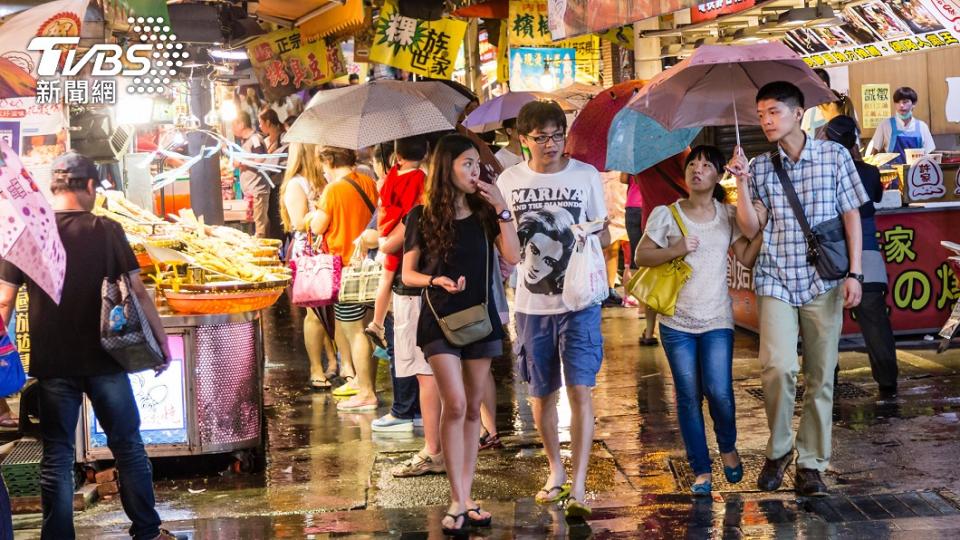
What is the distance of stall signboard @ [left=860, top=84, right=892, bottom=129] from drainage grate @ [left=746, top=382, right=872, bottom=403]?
34.6 ft

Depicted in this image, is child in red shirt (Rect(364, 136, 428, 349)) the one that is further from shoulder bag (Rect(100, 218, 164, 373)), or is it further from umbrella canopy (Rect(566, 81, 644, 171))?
shoulder bag (Rect(100, 218, 164, 373))

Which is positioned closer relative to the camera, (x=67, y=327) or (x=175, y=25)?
(x=67, y=327)

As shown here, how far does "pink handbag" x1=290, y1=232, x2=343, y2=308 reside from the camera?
10609mm

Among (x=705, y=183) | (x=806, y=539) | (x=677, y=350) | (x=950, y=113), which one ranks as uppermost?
(x=950, y=113)

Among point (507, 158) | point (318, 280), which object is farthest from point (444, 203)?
point (318, 280)

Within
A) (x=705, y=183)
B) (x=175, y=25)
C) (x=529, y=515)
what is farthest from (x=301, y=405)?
(x=175, y=25)

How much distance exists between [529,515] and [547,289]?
48.0 inches

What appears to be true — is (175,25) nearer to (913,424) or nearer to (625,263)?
(625,263)

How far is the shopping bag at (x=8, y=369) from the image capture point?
5477 mm

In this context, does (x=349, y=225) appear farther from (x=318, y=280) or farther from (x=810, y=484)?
(x=810, y=484)

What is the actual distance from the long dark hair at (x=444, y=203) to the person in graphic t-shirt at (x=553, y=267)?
0.31 m

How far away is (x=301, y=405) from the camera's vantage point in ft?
35.8

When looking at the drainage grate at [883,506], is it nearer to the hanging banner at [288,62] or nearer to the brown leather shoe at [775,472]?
the brown leather shoe at [775,472]

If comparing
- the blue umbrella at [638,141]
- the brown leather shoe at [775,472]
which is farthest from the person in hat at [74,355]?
the brown leather shoe at [775,472]
